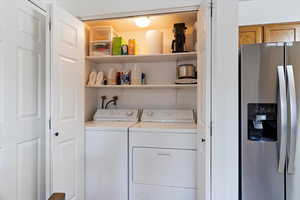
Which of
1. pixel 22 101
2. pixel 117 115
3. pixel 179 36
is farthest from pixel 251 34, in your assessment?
pixel 22 101

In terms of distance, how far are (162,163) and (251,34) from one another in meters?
1.73

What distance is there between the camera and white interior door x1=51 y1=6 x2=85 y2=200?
1557 mm


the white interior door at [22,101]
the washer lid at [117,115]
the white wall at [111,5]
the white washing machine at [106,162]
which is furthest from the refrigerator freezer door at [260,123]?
the white interior door at [22,101]

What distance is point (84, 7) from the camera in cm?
201

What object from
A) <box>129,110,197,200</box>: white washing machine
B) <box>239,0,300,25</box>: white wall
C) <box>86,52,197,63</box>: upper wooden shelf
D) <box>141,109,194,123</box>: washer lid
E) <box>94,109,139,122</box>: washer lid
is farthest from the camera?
<box>94,109,139,122</box>: washer lid

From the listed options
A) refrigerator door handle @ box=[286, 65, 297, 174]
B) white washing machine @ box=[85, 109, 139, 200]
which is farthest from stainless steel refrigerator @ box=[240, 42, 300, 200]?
white washing machine @ box=[85, 109, 139, 200]

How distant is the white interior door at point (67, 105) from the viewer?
156 centimetres

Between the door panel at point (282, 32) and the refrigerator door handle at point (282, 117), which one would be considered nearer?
the refrigerator door handle at point (282, 117)

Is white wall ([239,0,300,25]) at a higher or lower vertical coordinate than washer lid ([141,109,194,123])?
higher

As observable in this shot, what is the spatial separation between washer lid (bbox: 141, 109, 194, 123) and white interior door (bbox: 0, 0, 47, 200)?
3.95 feet

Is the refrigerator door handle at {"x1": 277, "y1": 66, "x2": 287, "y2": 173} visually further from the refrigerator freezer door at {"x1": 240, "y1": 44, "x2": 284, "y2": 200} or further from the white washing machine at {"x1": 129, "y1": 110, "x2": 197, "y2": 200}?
the white washing machine at {"x1": 129, "y1": 110, "x2": 197, "y2": 200}

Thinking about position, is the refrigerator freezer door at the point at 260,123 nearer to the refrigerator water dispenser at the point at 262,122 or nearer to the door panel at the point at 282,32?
the refrigerator water dispenser at the point at 262,122

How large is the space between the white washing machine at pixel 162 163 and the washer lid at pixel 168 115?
1.30 ft

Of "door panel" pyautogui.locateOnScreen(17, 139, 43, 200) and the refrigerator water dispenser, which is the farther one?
the refrigerator water dispenser
